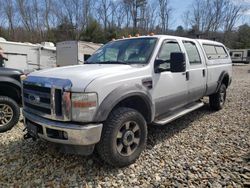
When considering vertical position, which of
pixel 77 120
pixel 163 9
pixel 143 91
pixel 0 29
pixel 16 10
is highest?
pixel 163 9

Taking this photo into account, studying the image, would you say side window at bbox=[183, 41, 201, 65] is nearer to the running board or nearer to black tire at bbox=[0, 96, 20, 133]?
the running board

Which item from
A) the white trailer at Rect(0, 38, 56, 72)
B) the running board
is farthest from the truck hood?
the white trailer at Rect(0, 38, 56, 72)

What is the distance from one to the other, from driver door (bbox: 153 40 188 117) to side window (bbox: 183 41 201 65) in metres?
0.40

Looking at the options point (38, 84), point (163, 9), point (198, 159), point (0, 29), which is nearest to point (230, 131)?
Answer: point (198, 159)

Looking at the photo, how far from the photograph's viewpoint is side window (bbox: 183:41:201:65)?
4886 millimetres

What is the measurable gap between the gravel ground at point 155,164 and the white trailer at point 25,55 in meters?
10.0

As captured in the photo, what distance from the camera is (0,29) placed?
3503 centimetres

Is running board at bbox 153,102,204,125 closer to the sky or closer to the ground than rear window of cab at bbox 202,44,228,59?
closer to the ground

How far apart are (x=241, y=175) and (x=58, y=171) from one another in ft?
8.44

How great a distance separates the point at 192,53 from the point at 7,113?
4.24 m

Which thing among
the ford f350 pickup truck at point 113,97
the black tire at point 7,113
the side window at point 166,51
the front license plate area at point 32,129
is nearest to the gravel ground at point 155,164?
the black tire at point 7,113

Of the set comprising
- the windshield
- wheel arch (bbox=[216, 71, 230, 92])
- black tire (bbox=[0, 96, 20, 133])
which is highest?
the windshield

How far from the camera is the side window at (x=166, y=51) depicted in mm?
3973

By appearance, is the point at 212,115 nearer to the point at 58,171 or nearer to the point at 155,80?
the point at 155,80
